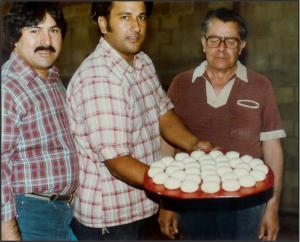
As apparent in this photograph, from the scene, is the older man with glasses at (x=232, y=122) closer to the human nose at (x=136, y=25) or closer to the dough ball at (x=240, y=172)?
the dough ball at (x=240, y=172)

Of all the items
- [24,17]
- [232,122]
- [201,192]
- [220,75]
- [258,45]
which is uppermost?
[24,17]

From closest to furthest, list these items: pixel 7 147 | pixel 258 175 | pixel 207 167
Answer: pixel 7 147 < pixel 258 175 < pixel 207 167

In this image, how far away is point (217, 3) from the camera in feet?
5.01

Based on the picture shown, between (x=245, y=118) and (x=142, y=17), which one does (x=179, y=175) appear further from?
(x=142, y=17)

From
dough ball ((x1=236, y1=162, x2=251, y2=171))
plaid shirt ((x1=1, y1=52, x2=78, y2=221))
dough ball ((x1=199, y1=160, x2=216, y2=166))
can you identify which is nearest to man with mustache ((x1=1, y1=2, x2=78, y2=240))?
plaid shirt ((x1=1, y1=52, x2=78, y2=221))

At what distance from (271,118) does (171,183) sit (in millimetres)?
468

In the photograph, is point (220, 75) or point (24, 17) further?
point (220, 75)

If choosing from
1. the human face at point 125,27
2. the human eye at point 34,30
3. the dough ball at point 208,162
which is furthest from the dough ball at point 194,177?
the human eye at point 34,30

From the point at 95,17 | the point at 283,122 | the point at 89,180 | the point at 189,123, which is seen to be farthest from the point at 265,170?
the point at 95,17

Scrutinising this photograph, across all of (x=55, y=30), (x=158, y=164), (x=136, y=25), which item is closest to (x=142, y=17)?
(x=136, y=25)

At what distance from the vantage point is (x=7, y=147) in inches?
51.3

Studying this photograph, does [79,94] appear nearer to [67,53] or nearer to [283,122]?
[67,53]

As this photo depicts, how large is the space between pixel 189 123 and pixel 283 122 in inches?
13.1

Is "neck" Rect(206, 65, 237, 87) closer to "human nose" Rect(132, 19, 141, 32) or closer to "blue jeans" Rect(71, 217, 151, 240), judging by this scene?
"human nose" Rect(132, 19, 141, 32)
